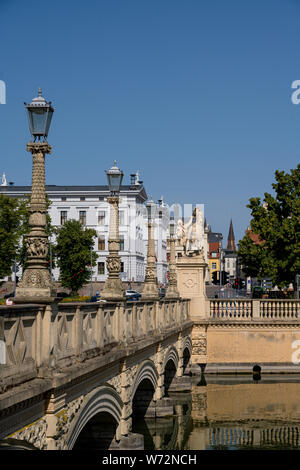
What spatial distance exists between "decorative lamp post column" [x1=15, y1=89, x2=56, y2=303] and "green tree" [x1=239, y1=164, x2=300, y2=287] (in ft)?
117

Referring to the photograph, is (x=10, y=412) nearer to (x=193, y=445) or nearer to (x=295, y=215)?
(x=193, y=445)

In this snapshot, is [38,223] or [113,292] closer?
[38,223]

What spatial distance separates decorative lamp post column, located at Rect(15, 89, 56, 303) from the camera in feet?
29.7

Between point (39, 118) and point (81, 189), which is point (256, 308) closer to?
point (39, 118)

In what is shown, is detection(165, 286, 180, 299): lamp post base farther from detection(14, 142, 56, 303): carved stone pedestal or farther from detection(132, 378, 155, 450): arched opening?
detection(14, 142, 56, 303): carved stone pedestal

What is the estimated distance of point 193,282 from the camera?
3575 cm

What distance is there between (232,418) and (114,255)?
12660 mm

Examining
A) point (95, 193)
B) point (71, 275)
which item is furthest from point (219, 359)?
point (95, 193)

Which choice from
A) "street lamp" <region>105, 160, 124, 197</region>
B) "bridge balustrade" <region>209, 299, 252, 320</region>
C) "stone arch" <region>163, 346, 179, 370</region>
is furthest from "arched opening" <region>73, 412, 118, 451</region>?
"bridge balustrade" <region>209, 299, 252, 320</region>

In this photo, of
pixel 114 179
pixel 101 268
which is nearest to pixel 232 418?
pixel 114 179

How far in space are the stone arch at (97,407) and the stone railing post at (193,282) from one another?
20949 millimetres

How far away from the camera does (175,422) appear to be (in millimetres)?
24219

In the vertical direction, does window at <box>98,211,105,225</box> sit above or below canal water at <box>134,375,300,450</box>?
above

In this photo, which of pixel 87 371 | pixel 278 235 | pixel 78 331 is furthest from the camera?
pixel 278 235
